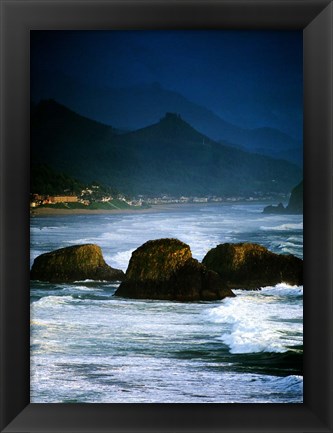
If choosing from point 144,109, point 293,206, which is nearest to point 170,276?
point 293,206

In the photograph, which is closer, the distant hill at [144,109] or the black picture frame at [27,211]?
the black picture frame at [27,211]

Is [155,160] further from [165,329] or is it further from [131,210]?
[165,329]

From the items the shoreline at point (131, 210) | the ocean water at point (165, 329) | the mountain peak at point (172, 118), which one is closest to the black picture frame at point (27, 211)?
the ocean water at point (165, 329)

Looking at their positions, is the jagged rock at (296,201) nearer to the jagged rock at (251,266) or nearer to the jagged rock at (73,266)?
the jagged rock at (251,266)

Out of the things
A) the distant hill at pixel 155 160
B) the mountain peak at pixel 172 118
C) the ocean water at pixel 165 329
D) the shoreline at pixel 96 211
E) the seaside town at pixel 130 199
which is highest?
the mountain peak at pixel 172 118

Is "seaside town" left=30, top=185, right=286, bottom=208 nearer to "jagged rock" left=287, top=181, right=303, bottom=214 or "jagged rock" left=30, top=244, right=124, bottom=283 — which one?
"jagged rock" left=287, top=181, right=303, bottom=214
